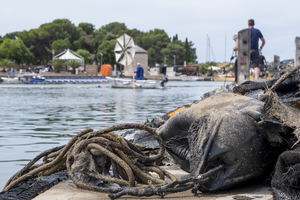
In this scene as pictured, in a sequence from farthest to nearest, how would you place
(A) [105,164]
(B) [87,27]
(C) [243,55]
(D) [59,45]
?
(B) [87,27]
(D) [59,45]
(C) [243,55]
(A) [105,164]

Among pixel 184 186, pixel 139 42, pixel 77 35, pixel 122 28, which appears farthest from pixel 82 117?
pixel 122 28

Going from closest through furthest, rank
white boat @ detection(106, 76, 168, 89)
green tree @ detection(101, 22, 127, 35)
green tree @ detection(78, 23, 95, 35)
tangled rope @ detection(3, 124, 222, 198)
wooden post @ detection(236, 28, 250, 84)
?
1. tangled rope @ detection(3, 124, 222, 198)
2. wooden post @ detection(236, 28, 250, 84)
3. white boat @ detection(106, 76, 168, 89)
4. green tree @ detection(78, 23, 95, 35)
5. green tree @ detection(101, 22, 127, 35)

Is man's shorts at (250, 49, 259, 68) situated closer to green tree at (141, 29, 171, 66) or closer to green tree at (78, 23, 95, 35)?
green tree at (78, 23, 95, 35)

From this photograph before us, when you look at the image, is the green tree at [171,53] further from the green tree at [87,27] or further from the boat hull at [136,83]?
the boat hull at [136,83]

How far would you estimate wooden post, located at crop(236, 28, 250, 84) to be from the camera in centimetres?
949

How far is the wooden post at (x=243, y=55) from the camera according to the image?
31.1 ft

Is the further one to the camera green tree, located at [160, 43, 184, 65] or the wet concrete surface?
green tree, located at [160, 43, 184, 65]

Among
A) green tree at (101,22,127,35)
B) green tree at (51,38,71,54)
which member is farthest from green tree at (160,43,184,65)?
green tree at (51,38,71,54)

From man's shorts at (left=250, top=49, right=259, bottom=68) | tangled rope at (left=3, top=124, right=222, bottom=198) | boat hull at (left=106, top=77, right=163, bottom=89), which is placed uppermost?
man's shorts at (left=250, top=49, right=259, bottom=68)

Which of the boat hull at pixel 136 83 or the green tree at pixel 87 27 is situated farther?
the green tree at pixel 87 27

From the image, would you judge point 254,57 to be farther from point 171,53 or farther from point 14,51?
point 171,53

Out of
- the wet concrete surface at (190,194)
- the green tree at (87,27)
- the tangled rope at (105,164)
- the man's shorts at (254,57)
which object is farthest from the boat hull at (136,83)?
the green tree at (87,27)

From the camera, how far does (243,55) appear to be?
31.9ft

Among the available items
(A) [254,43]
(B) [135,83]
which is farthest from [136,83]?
(A) [254,43]
